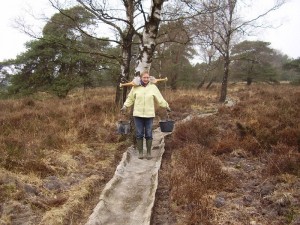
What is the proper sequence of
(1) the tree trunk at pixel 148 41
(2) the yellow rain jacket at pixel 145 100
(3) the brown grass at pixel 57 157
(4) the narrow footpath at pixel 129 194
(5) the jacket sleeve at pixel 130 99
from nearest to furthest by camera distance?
(4) the narrow footpath at pixel 129 194 → (3) the brown grass at pixel 57 157 → (2) the yellow rain jacket at pixel 145 100 → (5) the jacket sleeve at pixel 130 99 → (1) the tree trunk at pixel 148 41

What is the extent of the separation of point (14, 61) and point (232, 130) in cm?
1572

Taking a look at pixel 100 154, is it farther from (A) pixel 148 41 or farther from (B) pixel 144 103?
(A) pixel 148 41

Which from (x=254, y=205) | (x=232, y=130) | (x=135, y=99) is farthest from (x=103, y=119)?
Answer: (x=254, y=205)

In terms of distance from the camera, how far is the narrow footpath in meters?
4.68

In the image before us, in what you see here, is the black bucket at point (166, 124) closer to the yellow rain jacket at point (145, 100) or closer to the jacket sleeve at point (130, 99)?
the yellow rain jacket at point (145, 100)

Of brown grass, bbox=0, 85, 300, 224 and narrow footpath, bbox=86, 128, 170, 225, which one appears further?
brown grass, bbox=0, 85, 300, 224

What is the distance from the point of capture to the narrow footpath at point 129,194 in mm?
4680

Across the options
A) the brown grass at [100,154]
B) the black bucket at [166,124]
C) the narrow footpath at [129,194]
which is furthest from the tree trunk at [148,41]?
the narrow footpath at [129,194]

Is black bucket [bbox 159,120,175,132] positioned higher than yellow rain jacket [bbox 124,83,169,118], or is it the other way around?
yellow rain jacket [bbox 124,83,169,118]

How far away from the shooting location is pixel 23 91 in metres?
19.7

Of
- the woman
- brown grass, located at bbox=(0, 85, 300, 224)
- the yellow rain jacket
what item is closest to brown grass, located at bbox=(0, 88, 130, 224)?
brown grass, located at bbox=(0, 85, 300, 224)

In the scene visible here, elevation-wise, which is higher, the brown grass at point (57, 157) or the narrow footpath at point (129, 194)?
the brown grass at point (57, 157)

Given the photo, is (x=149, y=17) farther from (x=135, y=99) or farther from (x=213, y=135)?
(x=213, y=135)

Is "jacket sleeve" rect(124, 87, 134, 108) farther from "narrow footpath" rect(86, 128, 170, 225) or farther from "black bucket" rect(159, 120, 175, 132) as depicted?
"narrow footpath" rect(86, 128, 170, 225)
